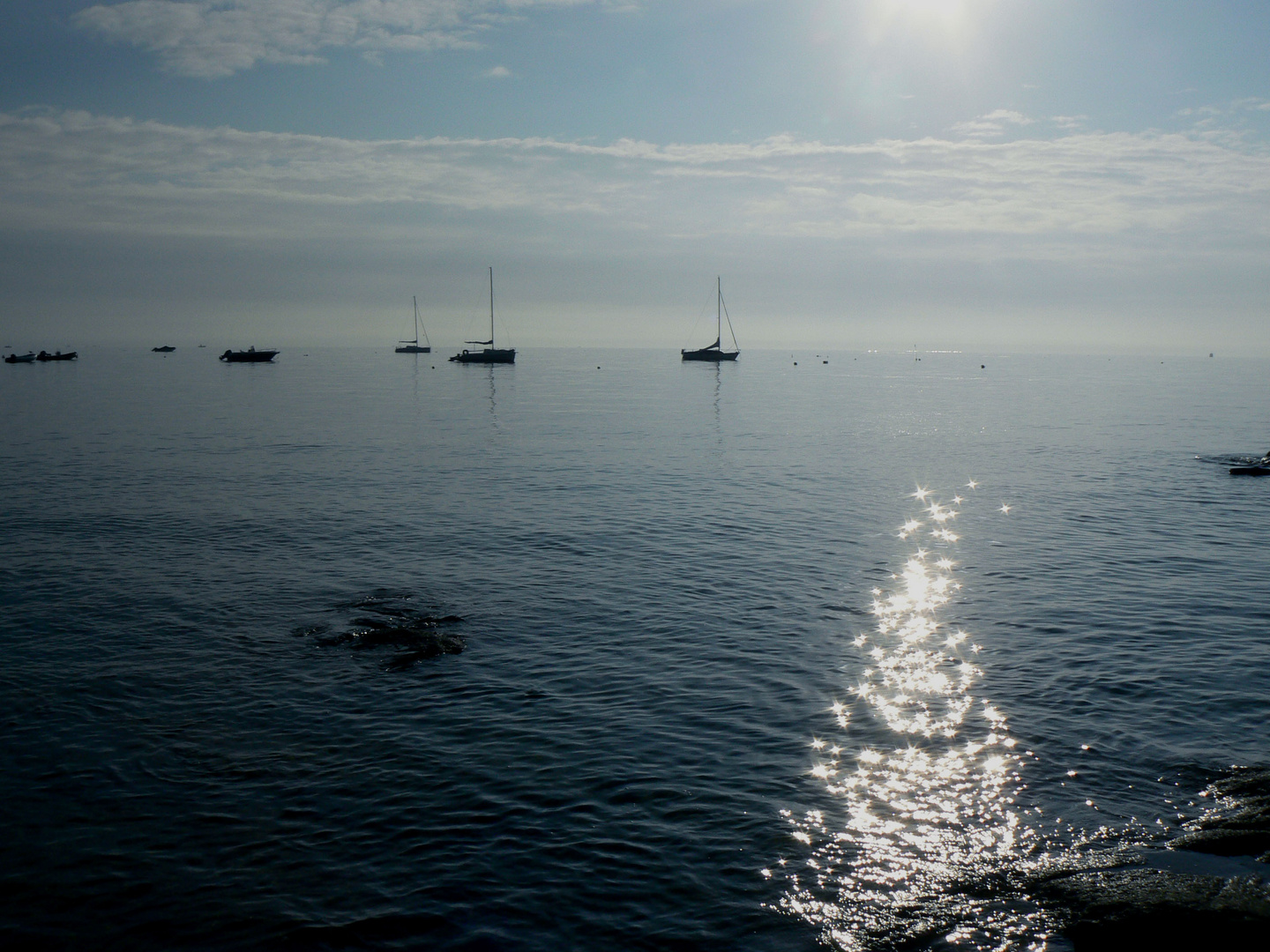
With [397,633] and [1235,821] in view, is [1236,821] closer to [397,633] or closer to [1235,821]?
[1235,821]

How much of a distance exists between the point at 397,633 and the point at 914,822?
662 inches

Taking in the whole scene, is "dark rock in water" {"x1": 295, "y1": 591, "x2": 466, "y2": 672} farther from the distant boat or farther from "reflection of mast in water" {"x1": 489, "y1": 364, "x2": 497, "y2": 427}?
"reflection of mast in water" {"x1": 489, "y1": 364, "x2": 497, "y2": 427}


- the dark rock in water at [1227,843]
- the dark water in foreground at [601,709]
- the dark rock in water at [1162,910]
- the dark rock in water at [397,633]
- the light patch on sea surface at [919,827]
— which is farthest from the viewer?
the dark rock in water at [397,633]

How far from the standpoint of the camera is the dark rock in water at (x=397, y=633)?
2697 cm

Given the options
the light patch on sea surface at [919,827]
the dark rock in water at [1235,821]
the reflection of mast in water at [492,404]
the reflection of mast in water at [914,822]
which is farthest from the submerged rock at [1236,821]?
the reflection of mast in water at [492,404]

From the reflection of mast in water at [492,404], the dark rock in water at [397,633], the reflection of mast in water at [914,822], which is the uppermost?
Result: the reflection of mast in water at [492,404]

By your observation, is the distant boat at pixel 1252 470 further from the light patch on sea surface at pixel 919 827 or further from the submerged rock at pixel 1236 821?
the submerged rock at pixel 1236 821

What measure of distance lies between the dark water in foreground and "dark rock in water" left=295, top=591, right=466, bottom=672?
1.90 ft

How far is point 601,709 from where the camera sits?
22797mm

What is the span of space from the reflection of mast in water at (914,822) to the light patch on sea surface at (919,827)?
0.02m

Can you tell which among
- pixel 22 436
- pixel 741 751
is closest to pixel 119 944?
pixel 741 751

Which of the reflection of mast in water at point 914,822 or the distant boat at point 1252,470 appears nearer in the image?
the reflection of mast in water at point 914,822

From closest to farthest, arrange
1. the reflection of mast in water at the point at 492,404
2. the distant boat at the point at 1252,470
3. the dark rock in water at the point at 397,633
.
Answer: the dark rock in water at the point at 397,633
the distant boat at the point at 1252,470
the reflection of mast in water at the point at 492,404

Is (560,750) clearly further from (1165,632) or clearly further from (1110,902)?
(1165,632)
